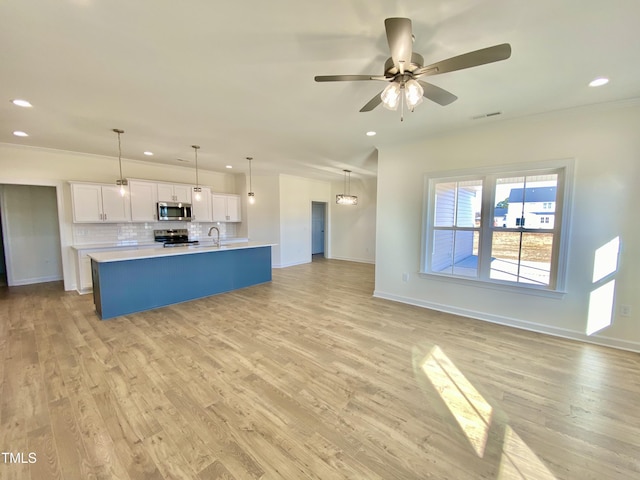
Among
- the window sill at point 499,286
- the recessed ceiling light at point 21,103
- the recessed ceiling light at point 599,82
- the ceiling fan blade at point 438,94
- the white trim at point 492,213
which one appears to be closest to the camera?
the ceiling fan blade at point 438,94

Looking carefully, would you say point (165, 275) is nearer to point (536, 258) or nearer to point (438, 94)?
point (438, 94)

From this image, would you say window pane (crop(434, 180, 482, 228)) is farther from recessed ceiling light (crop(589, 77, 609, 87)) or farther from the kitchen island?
the kitchen island

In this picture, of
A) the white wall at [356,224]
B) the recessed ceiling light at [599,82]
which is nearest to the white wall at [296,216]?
the white wall at [356,224]

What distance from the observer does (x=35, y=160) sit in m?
4.76

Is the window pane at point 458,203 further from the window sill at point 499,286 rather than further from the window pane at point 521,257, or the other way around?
the window sill at point 499,286

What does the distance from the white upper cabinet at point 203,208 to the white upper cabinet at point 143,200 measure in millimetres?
850

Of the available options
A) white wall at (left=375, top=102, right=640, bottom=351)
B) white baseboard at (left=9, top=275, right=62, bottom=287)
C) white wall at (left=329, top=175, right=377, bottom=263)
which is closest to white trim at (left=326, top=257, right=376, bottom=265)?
white wall at (left=329, top=175, right=377, bottom=263)

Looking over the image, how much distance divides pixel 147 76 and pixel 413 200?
3752mm

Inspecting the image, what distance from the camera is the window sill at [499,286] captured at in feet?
10.7

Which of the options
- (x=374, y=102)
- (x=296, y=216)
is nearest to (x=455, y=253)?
(x=374, y=102)

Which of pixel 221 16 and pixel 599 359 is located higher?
pixel 221 16

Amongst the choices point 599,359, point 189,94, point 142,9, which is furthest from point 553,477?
point 189,94

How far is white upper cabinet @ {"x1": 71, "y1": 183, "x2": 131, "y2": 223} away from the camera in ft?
16.0

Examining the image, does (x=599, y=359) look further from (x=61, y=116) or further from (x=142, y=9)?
(x=61, y=116)
